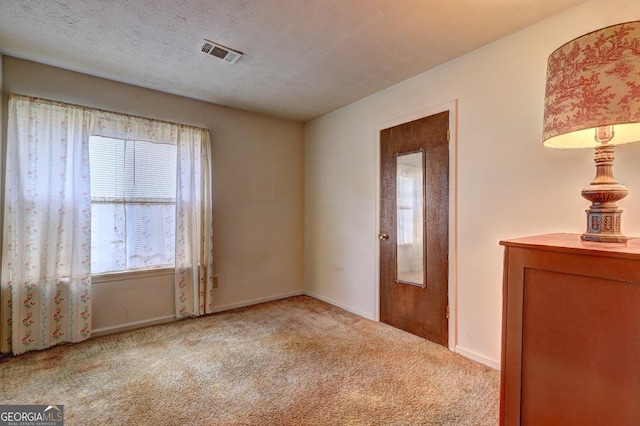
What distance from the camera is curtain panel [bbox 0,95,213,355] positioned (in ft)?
7.84

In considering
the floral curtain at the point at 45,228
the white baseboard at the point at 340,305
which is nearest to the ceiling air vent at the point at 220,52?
the floral curtain at the point at 45,228

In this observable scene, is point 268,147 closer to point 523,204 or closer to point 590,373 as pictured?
point 523,204

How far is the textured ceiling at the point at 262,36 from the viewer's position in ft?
6.05

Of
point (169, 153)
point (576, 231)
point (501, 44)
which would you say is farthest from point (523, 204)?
point (169, 153)

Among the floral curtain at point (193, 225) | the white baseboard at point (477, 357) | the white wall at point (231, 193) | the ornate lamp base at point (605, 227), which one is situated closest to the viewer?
the ornate lamp base at point (605, 227)

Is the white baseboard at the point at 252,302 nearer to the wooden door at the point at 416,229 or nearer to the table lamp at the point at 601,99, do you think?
the wooden door at the point at 416,229

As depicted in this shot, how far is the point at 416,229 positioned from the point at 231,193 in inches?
84.5

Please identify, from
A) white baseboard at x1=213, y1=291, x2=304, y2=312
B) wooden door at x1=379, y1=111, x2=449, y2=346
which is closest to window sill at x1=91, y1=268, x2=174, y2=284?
white baseboard at x1=213, y1=291, x2=304, y2=312

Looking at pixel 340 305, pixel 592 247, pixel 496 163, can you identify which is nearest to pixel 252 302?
pixel 340 305

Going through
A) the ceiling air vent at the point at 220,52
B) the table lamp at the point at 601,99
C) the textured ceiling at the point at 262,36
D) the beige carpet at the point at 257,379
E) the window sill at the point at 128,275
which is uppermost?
the textured ceiling at the point at 262,36

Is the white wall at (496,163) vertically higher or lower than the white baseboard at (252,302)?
higher

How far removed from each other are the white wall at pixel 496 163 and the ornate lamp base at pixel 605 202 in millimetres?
516

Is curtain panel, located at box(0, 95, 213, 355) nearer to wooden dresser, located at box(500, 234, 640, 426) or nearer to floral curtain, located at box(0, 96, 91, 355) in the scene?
floral curtain, located at box(0, 96, 91, 355)

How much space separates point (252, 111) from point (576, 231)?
336 cm
